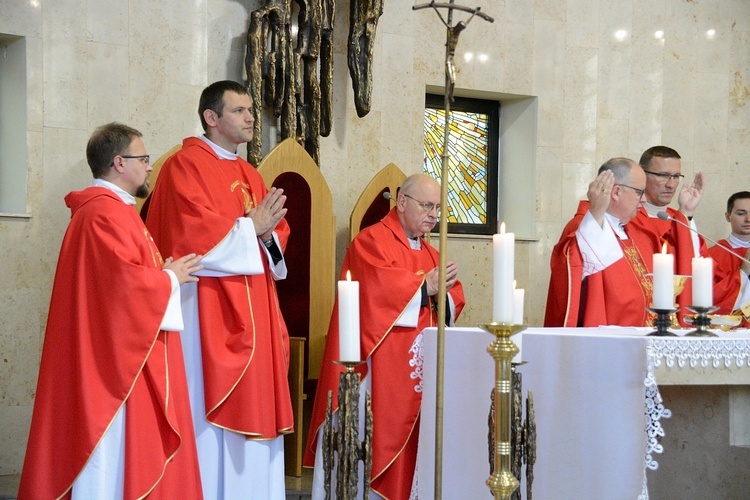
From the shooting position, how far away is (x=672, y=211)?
5902mm

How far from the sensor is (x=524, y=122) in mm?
7793

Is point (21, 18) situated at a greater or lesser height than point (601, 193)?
greater

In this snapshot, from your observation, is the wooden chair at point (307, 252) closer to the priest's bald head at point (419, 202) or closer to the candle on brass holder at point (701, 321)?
the priest's bald head at point (419, 202)

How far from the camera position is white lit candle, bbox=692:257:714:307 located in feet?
12.0

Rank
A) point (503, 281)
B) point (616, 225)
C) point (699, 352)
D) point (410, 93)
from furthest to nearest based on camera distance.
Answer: point (410, 93)
point (616, 225)
point (699, 352)
point (503, 281)

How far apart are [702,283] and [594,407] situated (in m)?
0.60

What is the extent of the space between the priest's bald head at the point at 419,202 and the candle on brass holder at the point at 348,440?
2.49 m

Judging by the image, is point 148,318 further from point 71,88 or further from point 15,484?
point 71,88

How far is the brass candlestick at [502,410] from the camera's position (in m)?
2.73

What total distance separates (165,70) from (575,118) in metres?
3.24

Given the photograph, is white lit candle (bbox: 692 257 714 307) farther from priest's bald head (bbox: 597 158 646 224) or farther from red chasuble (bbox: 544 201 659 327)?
priest's bald head (bbox: 597 158 646 224)

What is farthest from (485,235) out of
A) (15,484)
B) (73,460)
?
(73,460)

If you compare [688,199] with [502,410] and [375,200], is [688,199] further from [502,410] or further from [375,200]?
[502,410]

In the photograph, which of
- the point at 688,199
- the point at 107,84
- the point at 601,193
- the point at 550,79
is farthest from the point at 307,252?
the point at 550,79
